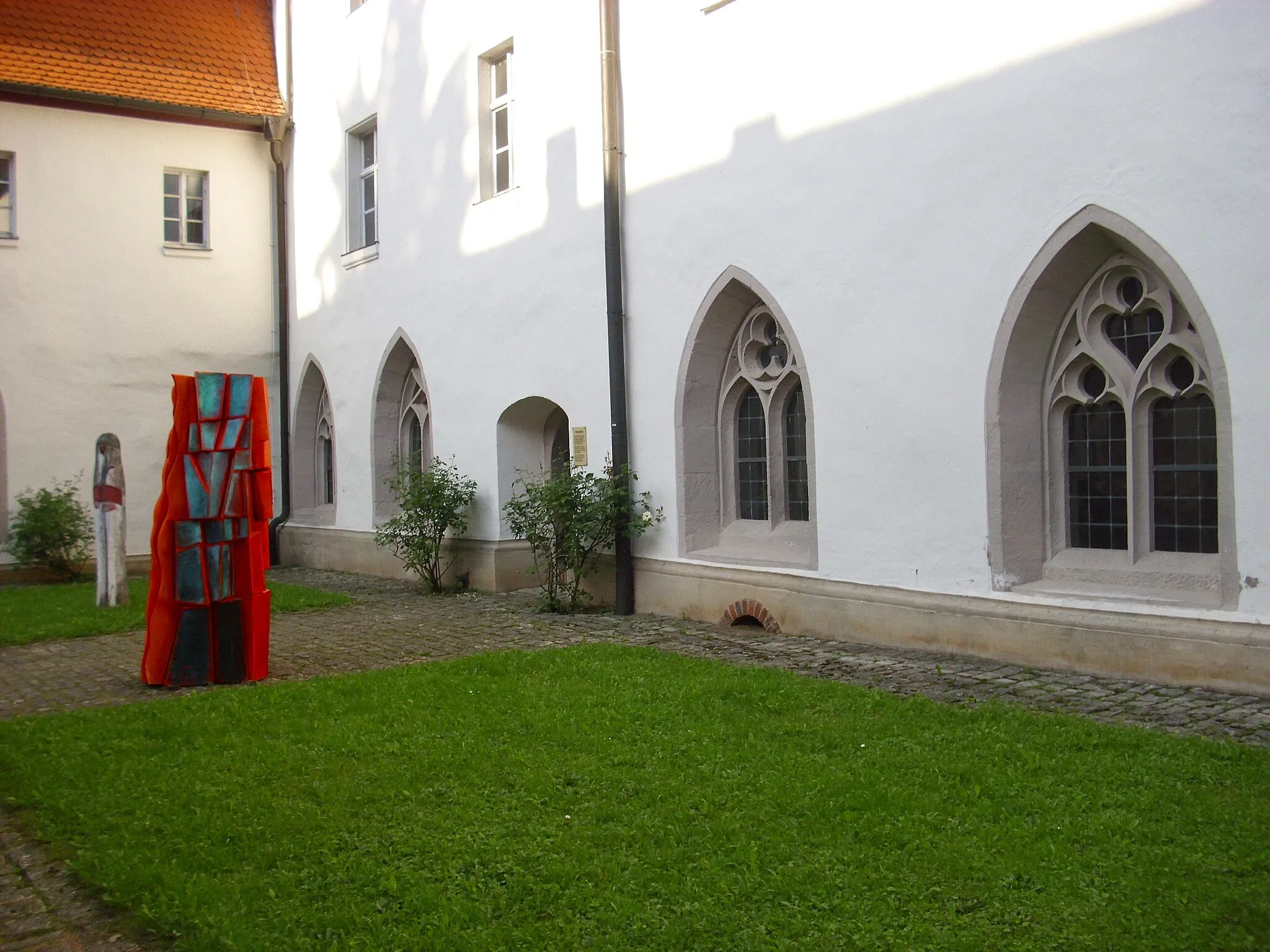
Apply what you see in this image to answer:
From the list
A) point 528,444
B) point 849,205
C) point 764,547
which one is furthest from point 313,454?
point 849,205

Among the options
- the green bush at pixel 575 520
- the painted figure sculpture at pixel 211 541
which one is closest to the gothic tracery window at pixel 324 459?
the green bush at pixel 575 520

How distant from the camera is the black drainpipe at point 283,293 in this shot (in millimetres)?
16797

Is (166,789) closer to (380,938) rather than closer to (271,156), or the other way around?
(380,938)

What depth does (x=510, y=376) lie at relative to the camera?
40.3 ft

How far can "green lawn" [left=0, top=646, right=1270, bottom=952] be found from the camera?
3.52 m

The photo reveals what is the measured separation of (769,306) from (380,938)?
6.59m

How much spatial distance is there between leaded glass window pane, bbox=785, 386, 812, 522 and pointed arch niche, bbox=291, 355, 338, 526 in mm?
8643

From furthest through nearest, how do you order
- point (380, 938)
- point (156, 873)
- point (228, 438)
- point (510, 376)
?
1. point (510, 376)
2. point (228, 438)
3. point (156, 873)
4. point (380, 938)

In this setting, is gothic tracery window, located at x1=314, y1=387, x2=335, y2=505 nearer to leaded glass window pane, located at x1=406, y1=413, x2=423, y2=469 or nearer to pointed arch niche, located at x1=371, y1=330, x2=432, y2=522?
pointed arch niche, located at x1=371, y1=330, x2=432, y2=522

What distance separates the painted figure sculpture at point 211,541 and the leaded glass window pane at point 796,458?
4222 millimetres

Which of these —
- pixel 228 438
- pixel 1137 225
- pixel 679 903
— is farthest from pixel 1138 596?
pixel 228 438

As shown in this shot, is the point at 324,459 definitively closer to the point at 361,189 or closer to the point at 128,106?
the point at 361,189

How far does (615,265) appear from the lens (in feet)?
34.9

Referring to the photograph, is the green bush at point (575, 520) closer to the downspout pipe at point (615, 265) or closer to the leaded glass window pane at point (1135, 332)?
the downspout pipe at point (615, 265)
